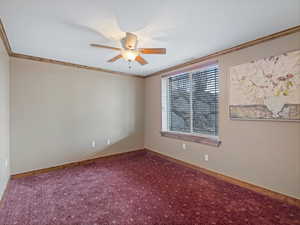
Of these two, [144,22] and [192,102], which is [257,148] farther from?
[144,22]

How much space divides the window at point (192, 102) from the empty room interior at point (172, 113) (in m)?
0.03

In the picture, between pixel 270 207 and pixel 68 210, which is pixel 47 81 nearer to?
pixel 68 210

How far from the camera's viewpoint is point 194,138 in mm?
3299

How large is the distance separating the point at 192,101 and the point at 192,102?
23 millimetres

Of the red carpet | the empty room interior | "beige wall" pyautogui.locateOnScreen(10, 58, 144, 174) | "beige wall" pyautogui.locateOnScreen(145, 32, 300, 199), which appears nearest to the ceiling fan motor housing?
the empty room interior

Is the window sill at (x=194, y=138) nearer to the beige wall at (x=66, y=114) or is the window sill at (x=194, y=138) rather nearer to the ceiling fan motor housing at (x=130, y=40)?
the beige wall at (x=66, y=114)

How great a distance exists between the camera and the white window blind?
312cm

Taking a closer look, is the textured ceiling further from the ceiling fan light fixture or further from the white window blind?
Answer: the white window blind

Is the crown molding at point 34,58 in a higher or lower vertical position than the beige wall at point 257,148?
higher

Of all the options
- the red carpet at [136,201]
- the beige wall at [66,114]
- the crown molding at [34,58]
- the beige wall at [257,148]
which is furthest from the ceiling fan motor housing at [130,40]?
the red carpet at [136,201]

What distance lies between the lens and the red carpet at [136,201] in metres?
1.76

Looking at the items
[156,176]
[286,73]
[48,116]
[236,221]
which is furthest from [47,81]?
[286,73]

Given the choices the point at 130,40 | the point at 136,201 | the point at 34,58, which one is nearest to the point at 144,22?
the point at 130,40

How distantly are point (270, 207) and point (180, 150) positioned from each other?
1864mm
